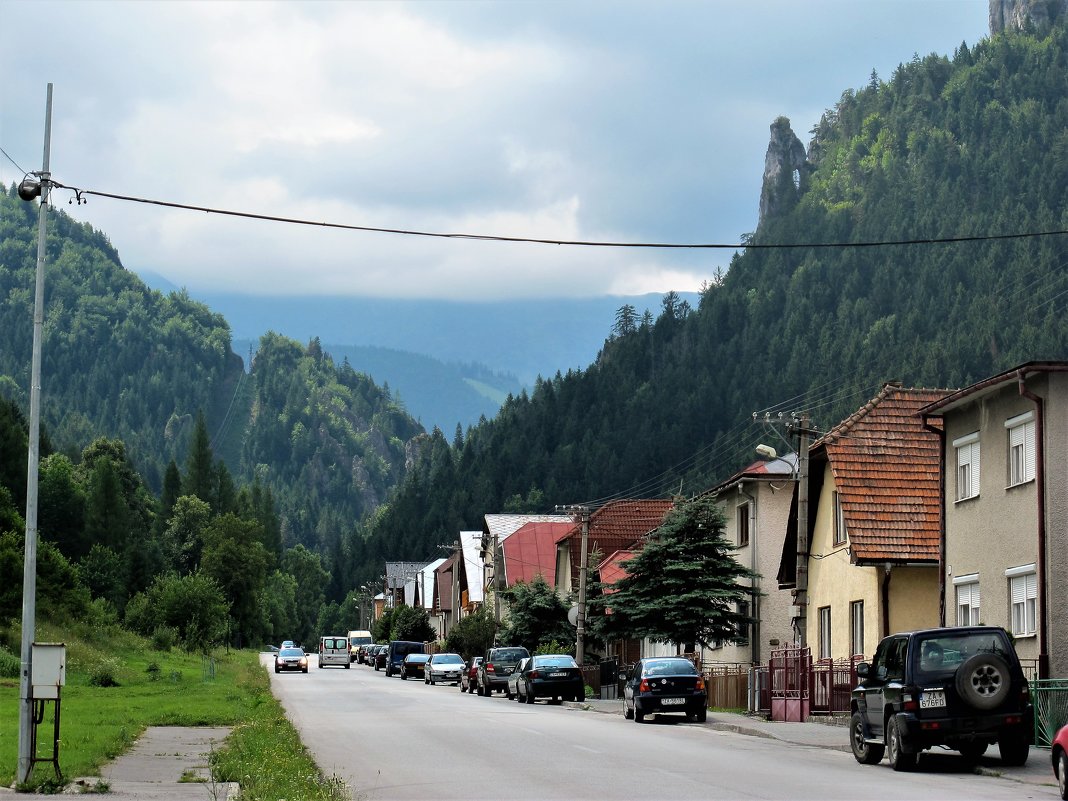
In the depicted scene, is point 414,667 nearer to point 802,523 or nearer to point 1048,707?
point 802,523

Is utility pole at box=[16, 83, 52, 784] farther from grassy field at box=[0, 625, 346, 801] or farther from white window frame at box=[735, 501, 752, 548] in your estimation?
white window frame at box=[735, 501, 752, 548]

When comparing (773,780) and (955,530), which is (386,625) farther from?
(773,780)

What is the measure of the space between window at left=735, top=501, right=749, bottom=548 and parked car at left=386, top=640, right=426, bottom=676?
34360 millimetres

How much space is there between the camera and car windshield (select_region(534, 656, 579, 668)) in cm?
4497

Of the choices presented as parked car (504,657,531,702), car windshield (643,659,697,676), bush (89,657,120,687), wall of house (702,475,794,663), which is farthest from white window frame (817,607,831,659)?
bush (89,657,120,687)

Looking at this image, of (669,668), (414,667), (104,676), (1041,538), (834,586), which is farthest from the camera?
(414,667)

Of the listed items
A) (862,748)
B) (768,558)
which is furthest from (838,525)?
(862,748)

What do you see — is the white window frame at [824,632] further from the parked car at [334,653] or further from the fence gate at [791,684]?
the parked car at [334,653]

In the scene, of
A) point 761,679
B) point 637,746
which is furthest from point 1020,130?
point 637,746

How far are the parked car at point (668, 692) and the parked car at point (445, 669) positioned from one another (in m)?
34.1

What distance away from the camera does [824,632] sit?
38.0 meters

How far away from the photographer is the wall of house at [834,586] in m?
34.0

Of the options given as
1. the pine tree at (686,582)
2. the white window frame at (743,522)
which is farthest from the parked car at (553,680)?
the white window frame at (743,522)

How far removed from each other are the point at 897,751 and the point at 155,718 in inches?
639
